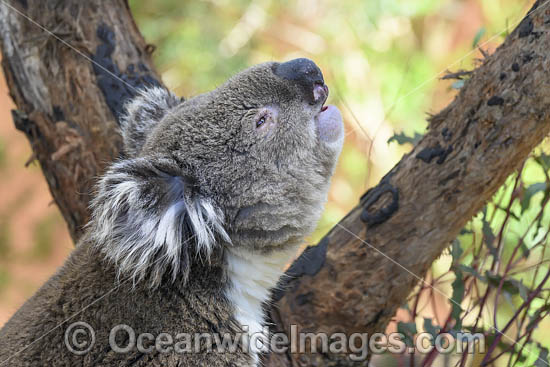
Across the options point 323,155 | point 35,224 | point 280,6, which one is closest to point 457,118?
point 323,155

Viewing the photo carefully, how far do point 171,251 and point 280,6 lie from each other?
18.1ft

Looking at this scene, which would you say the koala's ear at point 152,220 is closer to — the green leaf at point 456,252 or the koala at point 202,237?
the koala at point 202,237

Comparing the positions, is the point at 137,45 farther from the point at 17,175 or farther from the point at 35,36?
the point at 17,175

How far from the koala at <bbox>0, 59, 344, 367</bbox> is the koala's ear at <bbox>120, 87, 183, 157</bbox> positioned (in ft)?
1.12

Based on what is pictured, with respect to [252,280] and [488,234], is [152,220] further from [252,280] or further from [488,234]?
[488,234]

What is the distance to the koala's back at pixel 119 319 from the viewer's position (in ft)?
5.98

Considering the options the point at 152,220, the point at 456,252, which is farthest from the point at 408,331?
the point at 152,220

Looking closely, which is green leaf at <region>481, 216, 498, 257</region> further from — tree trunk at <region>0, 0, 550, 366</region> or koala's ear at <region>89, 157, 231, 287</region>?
koala's ear at <region>89, 157, 231, 287</region>

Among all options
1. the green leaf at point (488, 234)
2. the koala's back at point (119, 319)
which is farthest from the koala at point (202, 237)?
the green leaf at point (488, 234)

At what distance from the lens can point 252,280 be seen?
196 centimetres

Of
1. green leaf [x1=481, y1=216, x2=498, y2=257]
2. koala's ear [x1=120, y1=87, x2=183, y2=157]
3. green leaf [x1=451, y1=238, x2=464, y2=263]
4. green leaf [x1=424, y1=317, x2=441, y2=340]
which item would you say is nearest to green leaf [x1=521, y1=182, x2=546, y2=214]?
green leaf [x1=481, y1=216, x2=498, y2=257]

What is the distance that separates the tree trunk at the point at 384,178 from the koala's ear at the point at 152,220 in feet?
1.96

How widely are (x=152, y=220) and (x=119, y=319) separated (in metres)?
0.37

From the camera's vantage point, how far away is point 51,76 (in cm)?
259
